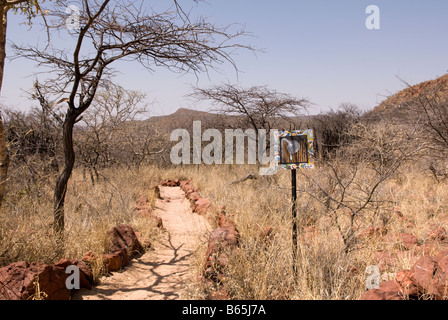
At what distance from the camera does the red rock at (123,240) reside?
13.5 ft

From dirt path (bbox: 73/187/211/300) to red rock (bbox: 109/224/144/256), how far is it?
6.8 inches

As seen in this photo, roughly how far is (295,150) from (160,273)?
7.97 feet

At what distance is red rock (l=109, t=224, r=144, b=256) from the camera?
4.11 meters

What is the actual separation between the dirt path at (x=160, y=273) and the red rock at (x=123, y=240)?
17cm

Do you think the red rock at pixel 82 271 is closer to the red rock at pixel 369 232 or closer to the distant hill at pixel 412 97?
the red rock at pixel 369 232

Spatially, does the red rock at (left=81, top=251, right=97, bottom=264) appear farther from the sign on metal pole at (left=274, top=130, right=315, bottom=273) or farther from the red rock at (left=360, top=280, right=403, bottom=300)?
the red rock at (left=360, top=280, right=403, bottom=300)

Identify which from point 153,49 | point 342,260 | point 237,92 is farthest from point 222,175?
point 342,260

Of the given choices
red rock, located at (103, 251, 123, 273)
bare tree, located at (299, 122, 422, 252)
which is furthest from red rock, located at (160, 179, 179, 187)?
red rock, located at (103, 251, 123, 273)

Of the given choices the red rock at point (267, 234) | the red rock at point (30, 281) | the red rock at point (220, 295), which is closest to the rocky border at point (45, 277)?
the red rock at point (30, 281)

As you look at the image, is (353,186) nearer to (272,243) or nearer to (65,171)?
(272,243)
